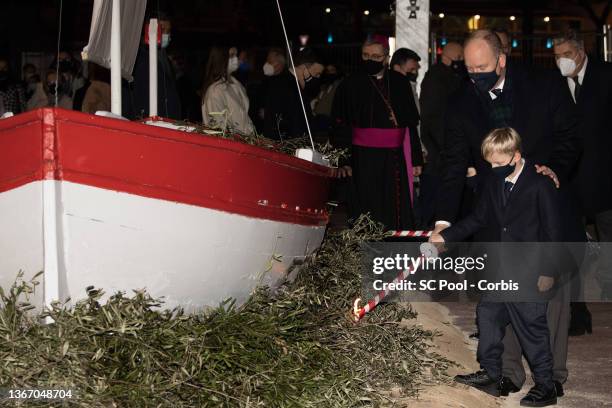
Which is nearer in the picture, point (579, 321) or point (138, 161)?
point (138, 161)

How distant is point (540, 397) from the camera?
6.70 meters

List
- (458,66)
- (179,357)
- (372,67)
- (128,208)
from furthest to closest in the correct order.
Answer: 1. (458,66)
2. (372,67)
3. (128,208)
4. (179,357)

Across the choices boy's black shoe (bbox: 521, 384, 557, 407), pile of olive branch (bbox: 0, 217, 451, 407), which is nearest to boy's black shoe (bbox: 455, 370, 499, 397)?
boy's black shoe (bbox: 521, 384, 557, 407)

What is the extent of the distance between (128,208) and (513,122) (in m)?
2.54

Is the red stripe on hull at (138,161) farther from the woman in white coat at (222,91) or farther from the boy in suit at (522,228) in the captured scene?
the woman in white coat at (222,91)

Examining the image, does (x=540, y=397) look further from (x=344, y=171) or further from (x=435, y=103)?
(x=435, y=103)

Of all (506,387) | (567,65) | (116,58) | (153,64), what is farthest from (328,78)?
(116,58)

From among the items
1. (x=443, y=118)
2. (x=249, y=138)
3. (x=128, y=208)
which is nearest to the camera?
(x=128, y=208)

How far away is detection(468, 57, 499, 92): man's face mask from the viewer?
A: 23.2 ft

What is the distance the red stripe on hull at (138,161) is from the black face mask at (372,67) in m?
4.05

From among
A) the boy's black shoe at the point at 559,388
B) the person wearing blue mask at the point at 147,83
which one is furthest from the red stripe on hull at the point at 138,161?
the person wearing blue mask at the point at 147,83

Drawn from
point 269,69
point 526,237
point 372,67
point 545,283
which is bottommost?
point 545,283

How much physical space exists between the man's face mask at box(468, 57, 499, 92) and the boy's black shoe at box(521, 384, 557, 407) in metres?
1.77

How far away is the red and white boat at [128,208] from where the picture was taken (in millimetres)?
5652
